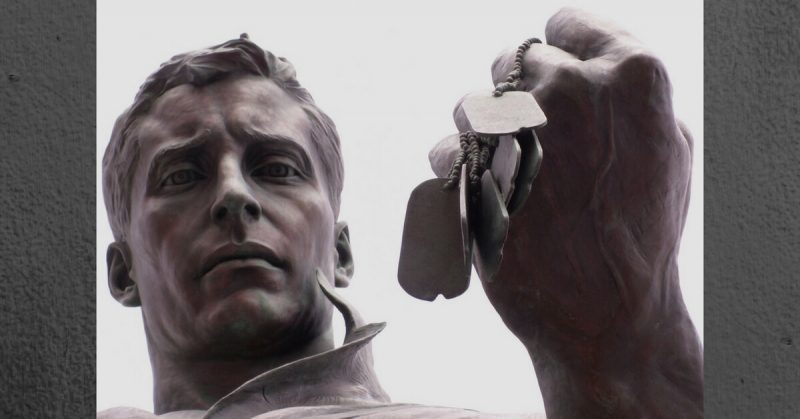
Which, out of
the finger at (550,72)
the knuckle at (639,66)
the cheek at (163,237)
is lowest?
the cheek at (163,237)

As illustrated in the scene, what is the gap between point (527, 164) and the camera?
4.58m

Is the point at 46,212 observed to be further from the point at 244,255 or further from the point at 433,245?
the point at 244,255

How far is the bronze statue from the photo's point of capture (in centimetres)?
509

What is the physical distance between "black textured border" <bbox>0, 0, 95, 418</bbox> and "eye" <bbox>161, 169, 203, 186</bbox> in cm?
347

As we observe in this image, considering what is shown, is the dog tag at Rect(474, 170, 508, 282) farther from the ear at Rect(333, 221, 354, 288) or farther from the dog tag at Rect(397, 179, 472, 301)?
the ear at Rect(333, 221, 354, 288)

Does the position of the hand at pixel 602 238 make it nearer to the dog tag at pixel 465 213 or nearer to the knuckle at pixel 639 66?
the knuckle at pixel 639 66

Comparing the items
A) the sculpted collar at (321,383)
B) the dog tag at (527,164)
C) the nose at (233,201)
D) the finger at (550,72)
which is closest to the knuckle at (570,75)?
the finger at (550,72)

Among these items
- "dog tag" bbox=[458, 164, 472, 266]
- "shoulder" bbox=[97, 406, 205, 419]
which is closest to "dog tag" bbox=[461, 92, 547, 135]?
"dog tag" bbox=[458, 164, 472, 266]

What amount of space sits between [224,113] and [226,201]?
0.42 metres

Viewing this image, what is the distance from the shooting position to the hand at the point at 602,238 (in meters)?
5.04

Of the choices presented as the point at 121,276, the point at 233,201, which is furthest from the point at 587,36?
the point at 121,276

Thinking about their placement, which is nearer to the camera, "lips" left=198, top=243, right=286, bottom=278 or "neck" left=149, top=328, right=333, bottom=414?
"lips" left=198, top=243, right=286, bottom=278
